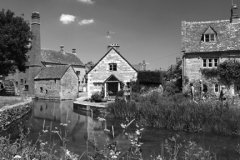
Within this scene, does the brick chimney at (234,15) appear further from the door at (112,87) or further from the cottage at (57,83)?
the cottage at (57,83)

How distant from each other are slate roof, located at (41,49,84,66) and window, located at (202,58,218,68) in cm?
2840

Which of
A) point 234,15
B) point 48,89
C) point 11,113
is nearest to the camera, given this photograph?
point 11,113

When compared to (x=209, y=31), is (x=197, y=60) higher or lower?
lower

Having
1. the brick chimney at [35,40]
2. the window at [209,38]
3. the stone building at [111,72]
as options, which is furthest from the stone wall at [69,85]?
the window at [209,38]

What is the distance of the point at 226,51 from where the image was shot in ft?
69.8

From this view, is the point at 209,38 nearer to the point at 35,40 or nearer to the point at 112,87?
the point at 112,87

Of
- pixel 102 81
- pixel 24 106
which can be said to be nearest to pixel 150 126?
pixel 24 106

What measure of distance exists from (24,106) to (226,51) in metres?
19.1

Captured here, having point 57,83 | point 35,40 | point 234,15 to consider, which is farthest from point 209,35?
point 35,40

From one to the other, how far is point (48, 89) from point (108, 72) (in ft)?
44.2

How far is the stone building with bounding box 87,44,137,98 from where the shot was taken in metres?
25.6

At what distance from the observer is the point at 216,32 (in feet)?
74.0

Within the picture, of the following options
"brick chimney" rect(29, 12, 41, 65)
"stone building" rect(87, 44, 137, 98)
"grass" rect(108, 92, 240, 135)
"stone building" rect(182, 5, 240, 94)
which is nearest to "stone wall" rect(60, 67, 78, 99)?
"brick chimney" rect(29, 12, 41, 65)

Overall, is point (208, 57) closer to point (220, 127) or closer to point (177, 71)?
point (177, 71)
